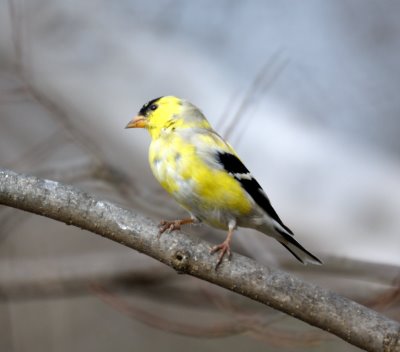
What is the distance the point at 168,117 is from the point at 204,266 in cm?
78

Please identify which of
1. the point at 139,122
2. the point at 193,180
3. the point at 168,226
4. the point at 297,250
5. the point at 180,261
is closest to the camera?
the point at 180,261

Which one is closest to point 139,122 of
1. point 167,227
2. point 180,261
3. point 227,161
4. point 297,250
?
point 227,161

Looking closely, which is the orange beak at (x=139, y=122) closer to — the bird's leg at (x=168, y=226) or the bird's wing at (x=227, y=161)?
the bird's wing at (x=227, y=161)

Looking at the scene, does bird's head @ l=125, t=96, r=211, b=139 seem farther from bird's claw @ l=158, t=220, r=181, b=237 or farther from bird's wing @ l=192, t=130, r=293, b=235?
bird's claw @ l=158, t=220, r=181, b=237

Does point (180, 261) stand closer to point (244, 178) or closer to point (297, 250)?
point (244, 178)

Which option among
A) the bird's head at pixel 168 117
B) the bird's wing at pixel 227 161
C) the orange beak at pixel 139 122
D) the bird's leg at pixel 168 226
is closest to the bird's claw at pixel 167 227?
the bird's leg at pixel 168 226

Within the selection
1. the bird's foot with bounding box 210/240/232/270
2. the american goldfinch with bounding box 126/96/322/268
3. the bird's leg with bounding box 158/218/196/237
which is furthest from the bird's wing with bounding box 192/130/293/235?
the bird's foot with bounding box 210/240/232/270

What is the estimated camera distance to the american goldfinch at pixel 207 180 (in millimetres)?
2047

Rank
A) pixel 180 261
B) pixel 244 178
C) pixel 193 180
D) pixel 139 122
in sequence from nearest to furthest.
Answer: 1. pixel 180 261
2. pixel 193 180
3. pixel 244 178
4. pixel 139 122

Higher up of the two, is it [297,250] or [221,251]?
[221,251]

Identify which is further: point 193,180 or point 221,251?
point 193,180

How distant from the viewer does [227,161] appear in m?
2.12

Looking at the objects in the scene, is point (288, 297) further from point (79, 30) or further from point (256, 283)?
point (79, 30)

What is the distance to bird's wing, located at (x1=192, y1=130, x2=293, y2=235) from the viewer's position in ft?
6.83
